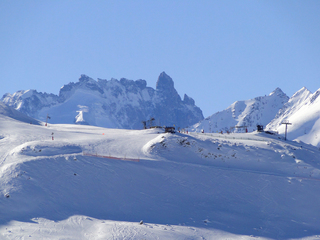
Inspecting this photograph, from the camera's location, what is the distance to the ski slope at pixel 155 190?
113 feet

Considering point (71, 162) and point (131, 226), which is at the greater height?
point (71, 162)

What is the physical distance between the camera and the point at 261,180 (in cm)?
5156

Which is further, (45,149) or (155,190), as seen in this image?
(45,149)

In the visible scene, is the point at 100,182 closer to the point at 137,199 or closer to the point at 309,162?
the point at 137,199

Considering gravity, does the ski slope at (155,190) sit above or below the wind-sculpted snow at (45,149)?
below

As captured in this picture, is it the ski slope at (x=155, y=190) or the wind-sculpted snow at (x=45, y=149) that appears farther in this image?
the wind-sculpted snow at (x=45, y=149)

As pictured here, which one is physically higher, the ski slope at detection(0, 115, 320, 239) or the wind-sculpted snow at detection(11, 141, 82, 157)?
the wind-sculpted snow at detection(11, 141, 82, 157)

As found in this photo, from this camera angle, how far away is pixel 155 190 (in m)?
44.8

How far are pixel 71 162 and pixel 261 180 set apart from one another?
26.6 metres

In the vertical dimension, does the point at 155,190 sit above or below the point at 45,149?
below

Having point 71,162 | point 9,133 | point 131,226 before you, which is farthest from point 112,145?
point 131,226

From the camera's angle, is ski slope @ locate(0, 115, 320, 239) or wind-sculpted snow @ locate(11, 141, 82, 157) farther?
wind-sculpted snow @ locate(11, 141, 82, 157)

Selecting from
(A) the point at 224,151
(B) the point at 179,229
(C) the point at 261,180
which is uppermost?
(A) the point at 224,151

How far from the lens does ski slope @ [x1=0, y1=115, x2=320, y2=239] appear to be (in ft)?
113
